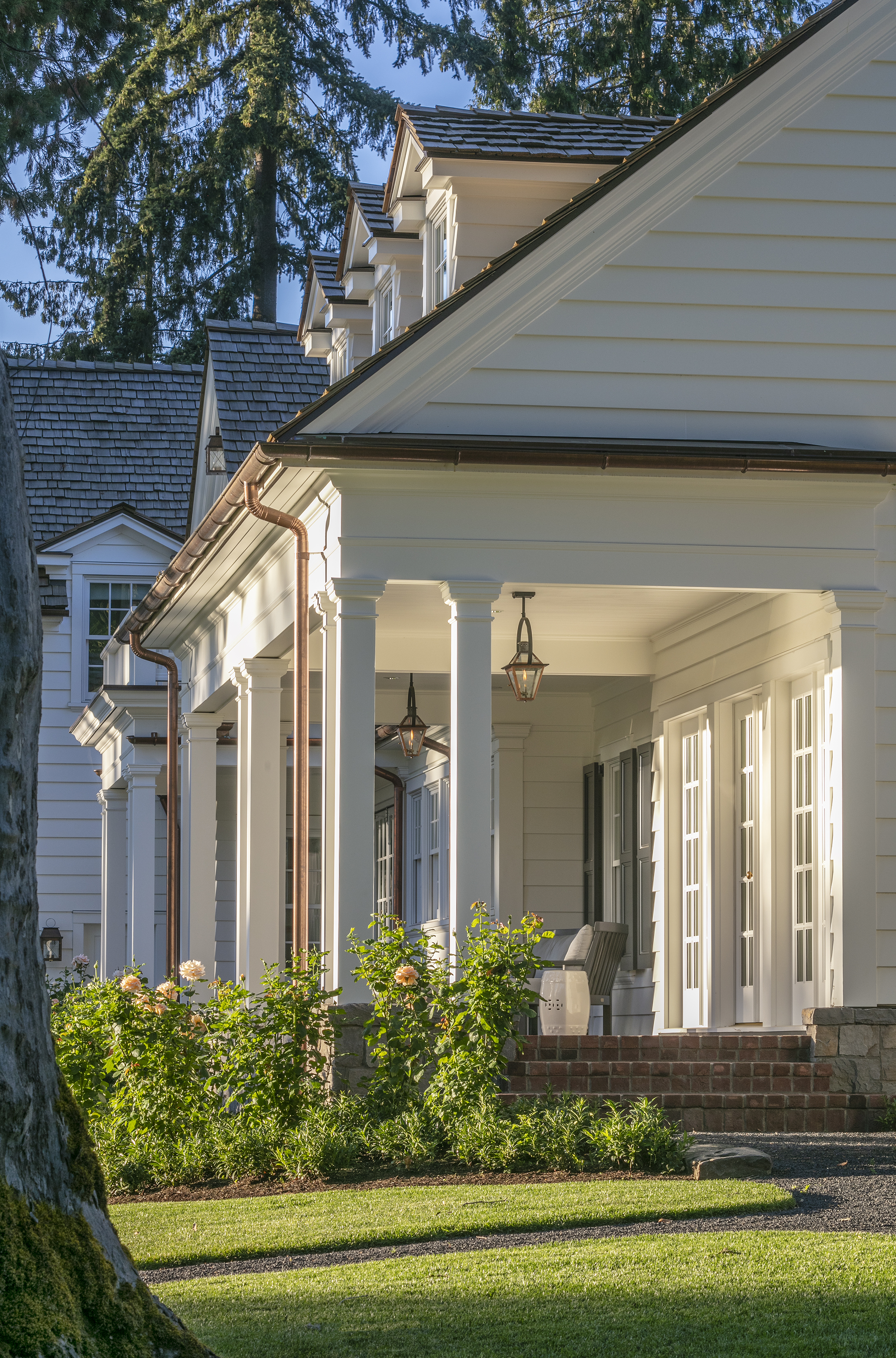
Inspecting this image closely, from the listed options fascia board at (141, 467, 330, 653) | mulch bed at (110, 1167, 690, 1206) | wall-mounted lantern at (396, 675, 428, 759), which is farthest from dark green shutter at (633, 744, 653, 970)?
mulch bed at (110, 1167, 690, 1206)

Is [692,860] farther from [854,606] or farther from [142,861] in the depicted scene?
[142,861]

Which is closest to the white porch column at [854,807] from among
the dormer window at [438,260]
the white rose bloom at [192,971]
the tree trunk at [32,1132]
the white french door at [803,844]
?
the white french door at [803,844]

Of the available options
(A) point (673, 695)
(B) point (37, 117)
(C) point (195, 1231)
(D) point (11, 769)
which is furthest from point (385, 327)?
(D) point (11, 769)

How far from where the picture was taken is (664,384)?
1110cm

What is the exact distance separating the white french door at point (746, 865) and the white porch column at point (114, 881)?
938 centimetres

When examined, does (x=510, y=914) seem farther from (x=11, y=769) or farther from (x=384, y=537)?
(x=11, y=769)

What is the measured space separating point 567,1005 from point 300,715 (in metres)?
2.77

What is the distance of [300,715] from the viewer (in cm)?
1109

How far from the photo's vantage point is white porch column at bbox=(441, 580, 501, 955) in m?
9.99

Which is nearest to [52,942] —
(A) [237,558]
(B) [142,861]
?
(B) [142,861]

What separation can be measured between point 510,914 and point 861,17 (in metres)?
8.49

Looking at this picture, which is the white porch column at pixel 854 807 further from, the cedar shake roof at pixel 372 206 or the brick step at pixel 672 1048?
the cedar shake roof at pixel 372 206

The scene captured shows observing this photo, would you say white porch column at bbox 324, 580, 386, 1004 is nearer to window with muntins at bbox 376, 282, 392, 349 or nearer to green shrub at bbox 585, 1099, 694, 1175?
green shrub at bbox 585, 1099, 694, 1175

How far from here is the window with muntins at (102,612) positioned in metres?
22.4
